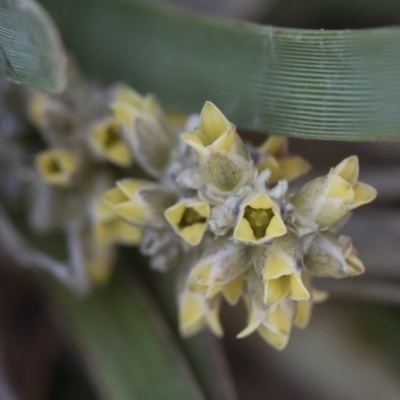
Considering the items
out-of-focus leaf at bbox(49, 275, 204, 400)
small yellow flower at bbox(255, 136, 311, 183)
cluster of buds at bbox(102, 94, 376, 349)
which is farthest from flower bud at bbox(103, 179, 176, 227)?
out-of-focus leaf at bbox(49, 275, 204, 400)

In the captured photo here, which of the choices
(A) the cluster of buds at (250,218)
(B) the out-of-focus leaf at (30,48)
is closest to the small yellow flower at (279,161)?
(A) the cluster of buds at (250,218)

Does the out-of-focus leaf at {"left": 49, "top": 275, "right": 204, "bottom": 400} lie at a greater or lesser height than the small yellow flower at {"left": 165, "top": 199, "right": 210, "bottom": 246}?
lesser

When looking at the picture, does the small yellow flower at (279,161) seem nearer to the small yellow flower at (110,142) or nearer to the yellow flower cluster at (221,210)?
the yellow flower cluster at (221,210)

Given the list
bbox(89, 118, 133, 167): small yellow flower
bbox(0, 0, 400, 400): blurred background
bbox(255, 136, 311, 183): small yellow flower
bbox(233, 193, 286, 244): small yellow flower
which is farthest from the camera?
bbox(0, 0, 400, 400): blurred background

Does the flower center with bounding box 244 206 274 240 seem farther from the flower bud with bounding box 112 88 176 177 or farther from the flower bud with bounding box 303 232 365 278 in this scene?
the flower bud with bounding box 112 88 176 177

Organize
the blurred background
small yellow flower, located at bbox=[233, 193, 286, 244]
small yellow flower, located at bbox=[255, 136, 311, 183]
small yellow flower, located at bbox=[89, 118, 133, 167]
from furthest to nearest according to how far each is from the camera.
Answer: the blurred background
small yellow flower, located at bbox=[89, 118, 133, 167]
small yellow flower, located at bbox=[255, 136, 311, 183]
small yellow flower, located at bbox=[233, 193, 286, 244]

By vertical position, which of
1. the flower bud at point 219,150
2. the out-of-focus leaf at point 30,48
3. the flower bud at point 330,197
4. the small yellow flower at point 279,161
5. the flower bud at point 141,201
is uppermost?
the out-of-focus leaf at point 30,48
